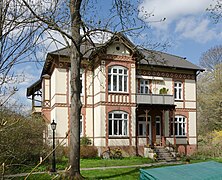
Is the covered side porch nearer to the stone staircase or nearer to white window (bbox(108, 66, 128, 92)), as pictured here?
the stone staircase

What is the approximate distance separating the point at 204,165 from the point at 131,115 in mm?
18477

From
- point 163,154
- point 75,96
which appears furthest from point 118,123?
point 75,96

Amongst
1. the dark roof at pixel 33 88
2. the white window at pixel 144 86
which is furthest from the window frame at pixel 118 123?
the dark roof at pixel 33 88

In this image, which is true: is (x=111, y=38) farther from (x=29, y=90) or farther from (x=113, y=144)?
(x=29, y=90)

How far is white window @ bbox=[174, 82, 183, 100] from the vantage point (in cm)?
2914

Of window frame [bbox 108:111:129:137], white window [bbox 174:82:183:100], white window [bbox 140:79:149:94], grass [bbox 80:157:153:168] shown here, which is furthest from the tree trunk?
white window [bbox 174:82:183:100]

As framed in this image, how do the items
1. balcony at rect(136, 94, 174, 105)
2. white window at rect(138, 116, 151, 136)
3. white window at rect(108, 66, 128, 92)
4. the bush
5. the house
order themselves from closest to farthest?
the bush, the house, white window at rect(108, 66, 128, 92), balcony at rect(136, 94, 174, 105), white window at rect(138, 116, 151, 136)

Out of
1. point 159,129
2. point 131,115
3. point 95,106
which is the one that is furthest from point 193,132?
point 95,106

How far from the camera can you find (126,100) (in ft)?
82.8

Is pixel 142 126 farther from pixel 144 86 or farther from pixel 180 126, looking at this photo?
pixel 180 126

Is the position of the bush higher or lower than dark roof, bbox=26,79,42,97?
lower

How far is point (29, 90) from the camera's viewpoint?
113ft

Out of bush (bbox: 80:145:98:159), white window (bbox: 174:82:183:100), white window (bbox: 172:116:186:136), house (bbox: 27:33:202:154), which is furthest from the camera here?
white window (bbox: 174:82:183:100)

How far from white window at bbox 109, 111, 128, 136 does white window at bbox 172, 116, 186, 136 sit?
231 inches
